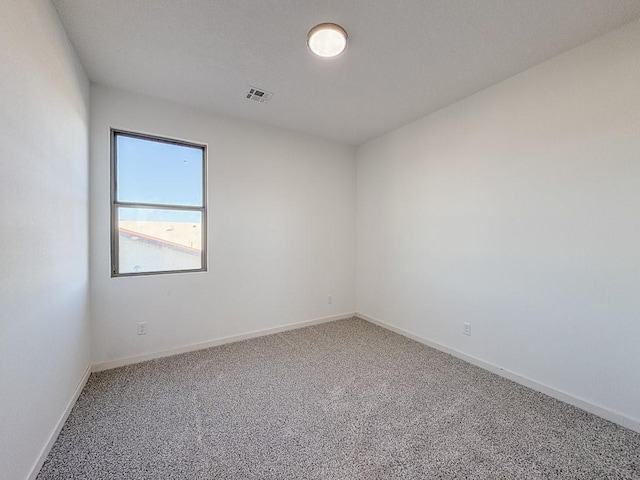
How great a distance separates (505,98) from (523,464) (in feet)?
8.99

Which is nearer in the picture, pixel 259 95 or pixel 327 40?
pixel 327 40

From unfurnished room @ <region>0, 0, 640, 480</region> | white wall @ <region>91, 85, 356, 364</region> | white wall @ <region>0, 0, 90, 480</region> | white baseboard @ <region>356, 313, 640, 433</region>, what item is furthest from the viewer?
white wall @ <region>91, 85, 356, 364</region>

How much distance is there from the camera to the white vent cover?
261 centimetres

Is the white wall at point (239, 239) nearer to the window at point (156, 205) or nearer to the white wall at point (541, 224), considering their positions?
the window at point (156, 205)

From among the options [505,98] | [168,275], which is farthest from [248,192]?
[505,98]

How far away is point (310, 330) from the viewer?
363cm

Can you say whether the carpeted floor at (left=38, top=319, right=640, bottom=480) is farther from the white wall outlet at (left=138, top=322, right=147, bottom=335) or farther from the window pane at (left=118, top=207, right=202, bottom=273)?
the window pane at (left=118, top=207, right=202, bottom=273)

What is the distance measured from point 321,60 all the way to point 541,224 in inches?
88.1

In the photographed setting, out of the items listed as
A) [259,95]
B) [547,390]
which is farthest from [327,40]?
[547,390]

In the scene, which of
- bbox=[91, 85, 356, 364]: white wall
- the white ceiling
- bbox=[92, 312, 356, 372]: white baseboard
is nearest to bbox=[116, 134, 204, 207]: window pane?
bbox=[91, 85, 356, 364]: white wall

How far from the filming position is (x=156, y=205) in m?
2.84

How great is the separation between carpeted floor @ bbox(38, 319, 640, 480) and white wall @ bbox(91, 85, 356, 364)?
498 millimetres

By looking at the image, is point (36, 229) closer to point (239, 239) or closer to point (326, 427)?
point (239, 239)

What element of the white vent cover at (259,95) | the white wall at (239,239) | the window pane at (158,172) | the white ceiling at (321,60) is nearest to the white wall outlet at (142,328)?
the white wall at (239,239)
